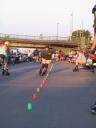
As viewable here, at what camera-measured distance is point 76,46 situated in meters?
125

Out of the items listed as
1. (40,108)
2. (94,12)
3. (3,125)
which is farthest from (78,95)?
(94,12)

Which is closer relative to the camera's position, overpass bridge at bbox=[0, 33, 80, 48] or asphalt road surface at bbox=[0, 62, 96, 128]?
asphalt road surface at bbox=[0, 62, 96, 128]

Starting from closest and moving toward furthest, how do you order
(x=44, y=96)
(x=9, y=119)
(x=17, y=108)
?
(x=9, y=119), (x=17, y=108), (x=44, y=96)

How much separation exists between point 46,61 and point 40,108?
1756 cm

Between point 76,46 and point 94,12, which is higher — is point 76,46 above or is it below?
below

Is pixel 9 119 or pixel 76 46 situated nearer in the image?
pixel 9 119

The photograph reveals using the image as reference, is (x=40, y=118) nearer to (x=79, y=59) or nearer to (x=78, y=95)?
(x=78, y=95)

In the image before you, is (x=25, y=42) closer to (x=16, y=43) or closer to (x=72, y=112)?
(x=16, y=43)

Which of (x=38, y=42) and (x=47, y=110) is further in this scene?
(x=38, y=42)

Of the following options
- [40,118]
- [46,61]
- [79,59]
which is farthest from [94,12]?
[40,118]

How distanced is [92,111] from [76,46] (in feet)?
376

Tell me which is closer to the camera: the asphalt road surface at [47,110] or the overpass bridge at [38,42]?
the asphalt road surface at [47,110]

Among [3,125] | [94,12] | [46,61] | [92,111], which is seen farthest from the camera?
[94,12]

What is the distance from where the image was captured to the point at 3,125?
9.38m
